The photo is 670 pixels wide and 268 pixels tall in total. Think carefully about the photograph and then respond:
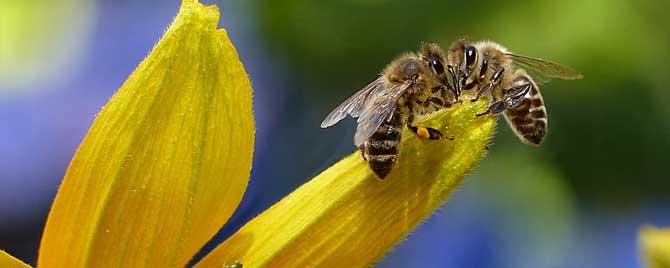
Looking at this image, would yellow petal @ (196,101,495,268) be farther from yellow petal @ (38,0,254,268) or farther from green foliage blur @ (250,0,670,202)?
green foliage blur @ (250,0,670,202)

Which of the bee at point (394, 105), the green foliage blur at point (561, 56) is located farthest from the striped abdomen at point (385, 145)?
the green foliage blur at point (561, 56)

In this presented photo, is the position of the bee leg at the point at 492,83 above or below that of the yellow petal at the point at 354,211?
above

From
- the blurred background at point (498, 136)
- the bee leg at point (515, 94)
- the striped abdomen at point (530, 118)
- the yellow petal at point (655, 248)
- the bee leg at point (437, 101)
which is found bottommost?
the blurred background at point (498, 136)

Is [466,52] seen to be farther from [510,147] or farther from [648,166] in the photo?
[648,166]

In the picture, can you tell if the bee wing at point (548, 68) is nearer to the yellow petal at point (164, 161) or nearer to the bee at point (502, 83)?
the bee at point (502, 83)

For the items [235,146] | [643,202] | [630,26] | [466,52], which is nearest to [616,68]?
[630,26]

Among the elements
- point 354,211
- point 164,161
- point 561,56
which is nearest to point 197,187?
point 164,161

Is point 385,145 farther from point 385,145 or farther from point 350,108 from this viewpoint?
point 350,108
